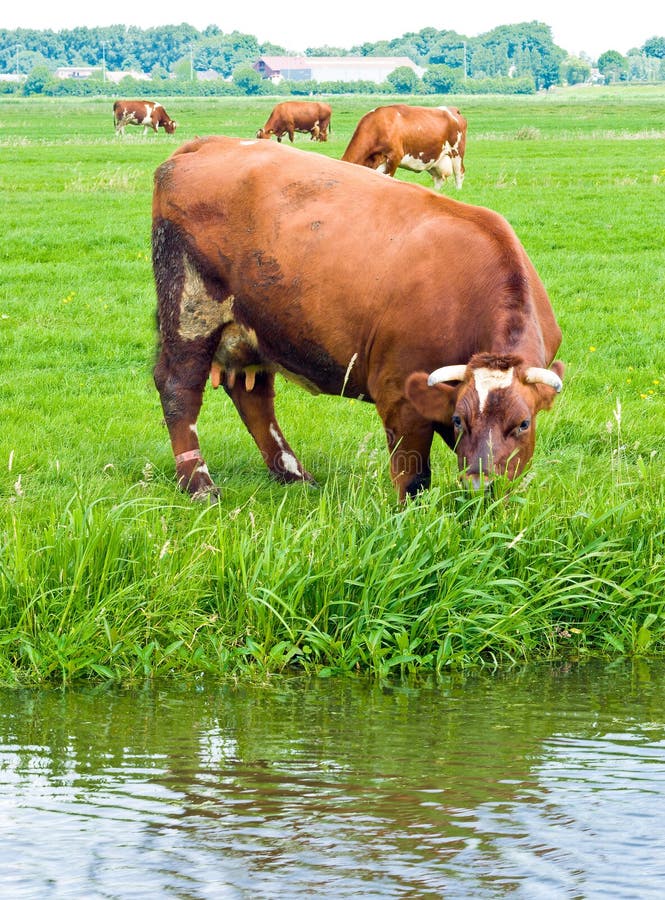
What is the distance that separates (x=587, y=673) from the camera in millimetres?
6023

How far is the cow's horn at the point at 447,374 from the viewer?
261 inches

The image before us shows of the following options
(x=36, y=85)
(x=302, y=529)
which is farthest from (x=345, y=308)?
(x=36, y=85)

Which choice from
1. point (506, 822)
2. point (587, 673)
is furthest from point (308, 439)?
point (506, 822)

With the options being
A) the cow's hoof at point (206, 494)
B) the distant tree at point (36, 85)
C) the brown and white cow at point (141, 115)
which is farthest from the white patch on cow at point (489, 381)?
the distant tree at point (36, 85)

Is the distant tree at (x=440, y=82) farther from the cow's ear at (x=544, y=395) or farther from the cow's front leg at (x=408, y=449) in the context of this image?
the cow's ear at (x=544, y=395)

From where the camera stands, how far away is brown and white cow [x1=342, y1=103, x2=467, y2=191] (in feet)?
84.5

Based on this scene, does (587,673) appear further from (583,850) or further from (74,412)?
(74,412)

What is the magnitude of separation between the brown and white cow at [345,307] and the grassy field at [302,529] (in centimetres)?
34

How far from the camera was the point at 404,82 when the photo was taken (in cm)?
17862

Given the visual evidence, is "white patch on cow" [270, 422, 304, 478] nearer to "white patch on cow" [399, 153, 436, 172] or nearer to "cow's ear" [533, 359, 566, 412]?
"cow's ear" [533, 359, 566, 412]

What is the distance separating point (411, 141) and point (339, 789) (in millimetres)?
23668

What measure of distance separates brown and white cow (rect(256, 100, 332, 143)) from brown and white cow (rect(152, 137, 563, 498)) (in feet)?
140

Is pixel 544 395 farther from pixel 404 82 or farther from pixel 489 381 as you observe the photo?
pixel 404 82

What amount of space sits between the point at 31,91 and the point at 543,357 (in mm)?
166026
